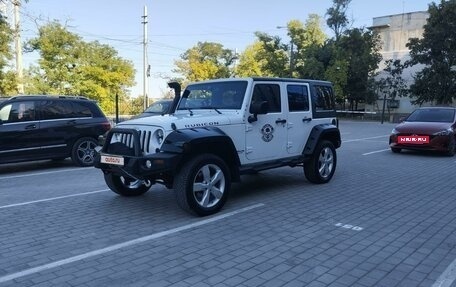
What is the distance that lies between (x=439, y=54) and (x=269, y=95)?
106ft

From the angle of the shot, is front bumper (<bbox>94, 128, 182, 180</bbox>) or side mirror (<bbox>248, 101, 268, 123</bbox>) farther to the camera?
side mirror (<bbox>248, 101, 268, 123</bbox>)

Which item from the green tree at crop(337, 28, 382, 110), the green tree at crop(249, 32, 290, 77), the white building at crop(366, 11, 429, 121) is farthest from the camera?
the white building at crop(366, 11, 429, 121)

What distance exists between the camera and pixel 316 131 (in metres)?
7.98

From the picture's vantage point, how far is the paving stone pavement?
396cm

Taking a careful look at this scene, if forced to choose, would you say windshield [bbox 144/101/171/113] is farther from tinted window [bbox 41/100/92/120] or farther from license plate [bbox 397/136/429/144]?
license plate [bbox 397/136/429/144]

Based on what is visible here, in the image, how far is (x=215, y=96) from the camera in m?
7.02

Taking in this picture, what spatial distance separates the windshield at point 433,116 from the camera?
13359mm

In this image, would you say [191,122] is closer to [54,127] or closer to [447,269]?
[447,269]

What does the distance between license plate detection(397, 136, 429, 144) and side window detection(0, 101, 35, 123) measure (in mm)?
10139

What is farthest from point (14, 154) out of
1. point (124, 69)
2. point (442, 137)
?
point (124, 69)

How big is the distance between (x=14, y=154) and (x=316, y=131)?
6.56m

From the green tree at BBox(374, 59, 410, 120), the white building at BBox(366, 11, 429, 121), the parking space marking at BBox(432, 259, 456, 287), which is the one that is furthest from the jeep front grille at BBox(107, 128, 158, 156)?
the white building at BBox(366, 11, 429, 121)

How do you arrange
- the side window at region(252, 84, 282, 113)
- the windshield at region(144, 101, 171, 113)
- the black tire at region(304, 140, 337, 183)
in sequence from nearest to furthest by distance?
the side window at region(252, 84, 282, 113), the black tire at region(304, 140, 337, 183), the windshield at region(144, 101, 171, 113)

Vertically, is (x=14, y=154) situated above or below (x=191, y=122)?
below
